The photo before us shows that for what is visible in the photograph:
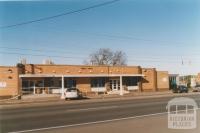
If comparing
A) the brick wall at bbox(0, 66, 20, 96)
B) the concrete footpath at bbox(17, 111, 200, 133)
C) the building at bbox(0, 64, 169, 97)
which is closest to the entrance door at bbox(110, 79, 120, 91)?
the building at bbox(0, 64, 169, 97)

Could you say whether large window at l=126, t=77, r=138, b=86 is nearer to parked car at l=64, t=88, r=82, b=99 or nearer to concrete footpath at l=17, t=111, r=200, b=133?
parked car at l=64, t=88, r=82, b=99

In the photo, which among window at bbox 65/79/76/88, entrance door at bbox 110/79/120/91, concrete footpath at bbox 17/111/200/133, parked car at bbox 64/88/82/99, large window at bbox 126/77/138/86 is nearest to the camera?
concrete footpath at bbox 17/111/200/133

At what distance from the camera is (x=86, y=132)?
42.3 ft

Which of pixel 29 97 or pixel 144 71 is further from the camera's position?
pixel 144 71

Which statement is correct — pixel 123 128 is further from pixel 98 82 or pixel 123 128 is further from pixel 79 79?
pixel 98 82

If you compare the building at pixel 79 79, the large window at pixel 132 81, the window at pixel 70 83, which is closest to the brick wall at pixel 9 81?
the building at pixel 79 79

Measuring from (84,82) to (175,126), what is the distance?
137ft

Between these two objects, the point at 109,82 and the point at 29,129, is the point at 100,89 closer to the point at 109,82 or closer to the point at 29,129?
the point at 109,82

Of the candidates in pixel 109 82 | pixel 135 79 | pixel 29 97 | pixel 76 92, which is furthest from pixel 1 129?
pixel 135 79

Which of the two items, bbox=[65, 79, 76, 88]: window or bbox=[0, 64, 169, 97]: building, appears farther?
bbox=[65, 79, 76, 88]: window

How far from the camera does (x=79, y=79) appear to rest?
2142 inches

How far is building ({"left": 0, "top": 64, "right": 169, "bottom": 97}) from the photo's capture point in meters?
46.8

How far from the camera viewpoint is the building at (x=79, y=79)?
1842 inches

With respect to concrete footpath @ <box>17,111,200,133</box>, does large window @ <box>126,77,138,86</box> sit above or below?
above
